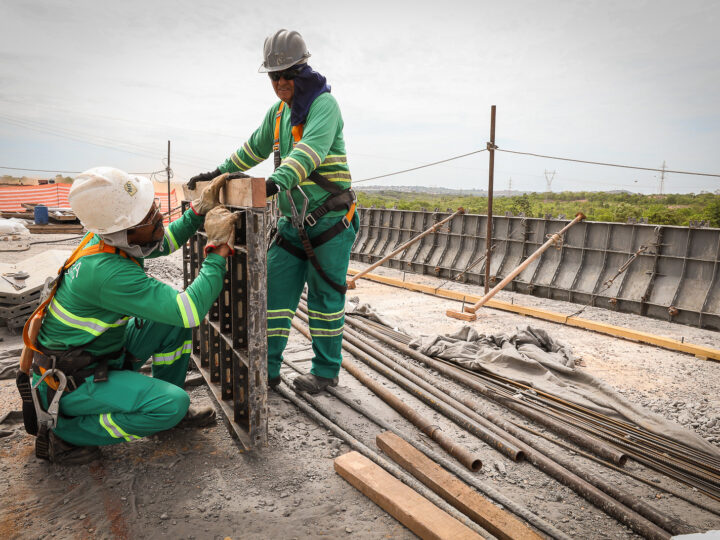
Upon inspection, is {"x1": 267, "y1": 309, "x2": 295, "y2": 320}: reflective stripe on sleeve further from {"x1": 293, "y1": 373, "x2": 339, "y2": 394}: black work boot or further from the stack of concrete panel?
the stack of concrete panel

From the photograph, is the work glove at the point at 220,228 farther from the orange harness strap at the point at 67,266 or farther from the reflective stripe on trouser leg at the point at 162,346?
the reflective stripe on trouser leg at the point at 162,346

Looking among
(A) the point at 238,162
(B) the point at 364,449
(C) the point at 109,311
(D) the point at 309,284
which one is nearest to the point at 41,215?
(A) the point at 238,162

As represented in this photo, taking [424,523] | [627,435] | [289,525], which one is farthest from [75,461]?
[627,435]

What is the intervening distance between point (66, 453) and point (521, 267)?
277 inches

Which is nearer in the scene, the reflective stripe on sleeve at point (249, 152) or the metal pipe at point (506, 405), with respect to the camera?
the metal pipe at point (506, 405)

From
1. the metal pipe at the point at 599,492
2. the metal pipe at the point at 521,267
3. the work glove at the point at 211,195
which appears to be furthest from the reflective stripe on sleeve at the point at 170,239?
the metal pipe at the point at 521,267

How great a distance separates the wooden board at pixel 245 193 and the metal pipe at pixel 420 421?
1953 mm

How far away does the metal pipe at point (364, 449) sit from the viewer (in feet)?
7.91

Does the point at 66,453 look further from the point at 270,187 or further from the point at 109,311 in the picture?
the point at 270,187

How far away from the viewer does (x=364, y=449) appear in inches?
120

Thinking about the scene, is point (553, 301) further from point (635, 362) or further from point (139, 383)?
point (139, 383)

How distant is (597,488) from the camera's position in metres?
2.88

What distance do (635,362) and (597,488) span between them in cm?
347

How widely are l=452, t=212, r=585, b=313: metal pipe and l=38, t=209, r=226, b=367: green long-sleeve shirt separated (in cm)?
572
